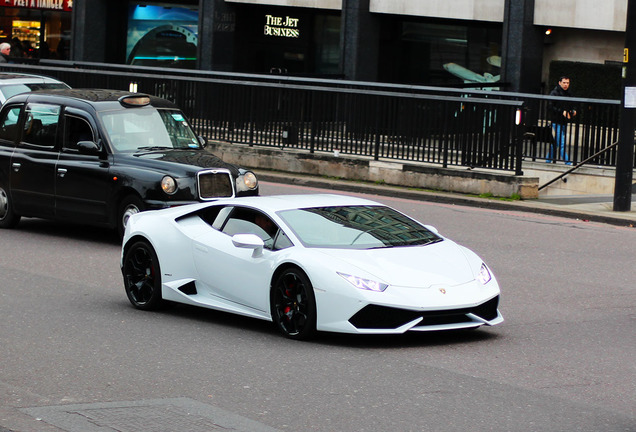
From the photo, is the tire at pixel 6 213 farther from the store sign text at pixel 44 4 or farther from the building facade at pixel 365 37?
the store sign text at pixel 44 4

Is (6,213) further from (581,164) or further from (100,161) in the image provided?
(581,164)

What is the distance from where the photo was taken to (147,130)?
16.1 meters

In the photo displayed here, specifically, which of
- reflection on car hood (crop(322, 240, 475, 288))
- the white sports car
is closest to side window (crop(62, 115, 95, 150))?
the white sports car

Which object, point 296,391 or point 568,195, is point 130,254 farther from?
point 568,195

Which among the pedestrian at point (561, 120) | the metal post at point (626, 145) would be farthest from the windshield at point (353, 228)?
the pedestrian at point (561, 120)

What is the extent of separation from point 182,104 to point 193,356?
52.1 ft

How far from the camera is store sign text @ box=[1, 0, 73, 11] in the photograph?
39188mm

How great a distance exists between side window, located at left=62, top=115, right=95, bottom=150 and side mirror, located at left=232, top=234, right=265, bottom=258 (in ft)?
19.8

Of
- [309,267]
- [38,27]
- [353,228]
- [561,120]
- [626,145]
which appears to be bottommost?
[309,267]

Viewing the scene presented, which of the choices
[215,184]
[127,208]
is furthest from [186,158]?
[127,208]

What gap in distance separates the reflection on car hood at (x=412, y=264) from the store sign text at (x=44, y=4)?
30.8 meters

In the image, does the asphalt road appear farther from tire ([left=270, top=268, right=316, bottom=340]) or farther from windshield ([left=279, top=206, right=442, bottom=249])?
windshield ([left=279, top=206, right=442, bottom=249])

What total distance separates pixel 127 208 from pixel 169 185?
27.8 inches

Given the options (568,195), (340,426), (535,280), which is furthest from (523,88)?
(340,426)
